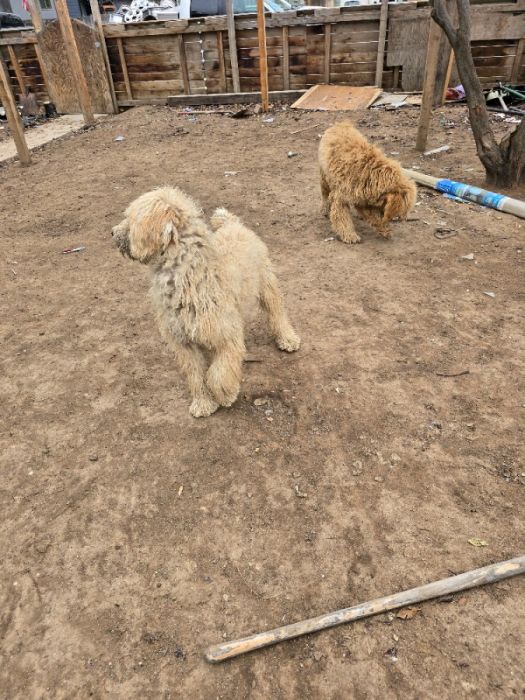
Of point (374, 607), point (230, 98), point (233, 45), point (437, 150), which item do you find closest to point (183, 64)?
point (233, 45)

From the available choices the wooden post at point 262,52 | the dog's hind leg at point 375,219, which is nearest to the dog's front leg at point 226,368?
the dog's hind leg at point 375,219

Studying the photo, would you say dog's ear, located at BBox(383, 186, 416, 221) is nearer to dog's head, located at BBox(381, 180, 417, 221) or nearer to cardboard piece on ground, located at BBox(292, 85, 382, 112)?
dog's head, located at BBox(381, 180, 417, 221)

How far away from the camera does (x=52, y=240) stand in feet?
20.9

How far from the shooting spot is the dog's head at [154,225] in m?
2.62

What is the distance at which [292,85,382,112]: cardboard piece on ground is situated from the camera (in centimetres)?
1087

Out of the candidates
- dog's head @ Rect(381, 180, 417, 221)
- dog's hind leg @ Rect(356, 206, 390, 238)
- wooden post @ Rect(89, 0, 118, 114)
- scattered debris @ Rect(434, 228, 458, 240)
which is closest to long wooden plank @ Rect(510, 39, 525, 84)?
scattered debris @ Rect(434, 228, 458, 240)

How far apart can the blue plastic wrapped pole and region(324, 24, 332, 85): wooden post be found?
6.89 m

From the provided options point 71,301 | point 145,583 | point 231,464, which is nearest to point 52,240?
point 71,301

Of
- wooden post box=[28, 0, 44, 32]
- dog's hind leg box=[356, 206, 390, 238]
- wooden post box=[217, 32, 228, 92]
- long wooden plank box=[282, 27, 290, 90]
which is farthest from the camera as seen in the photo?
wooden post box=[28, 0, 44, 32]

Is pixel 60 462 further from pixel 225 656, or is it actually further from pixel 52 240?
pixel 52 240

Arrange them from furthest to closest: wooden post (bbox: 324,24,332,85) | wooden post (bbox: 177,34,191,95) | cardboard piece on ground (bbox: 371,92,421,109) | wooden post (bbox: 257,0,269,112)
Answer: wooden post (bbox: 177,34,191,95) → wooden post (bbox: 324,24,332,85) → cardboard piece on ground (bbox: 371,92,421,109) → wooden post (bbox: 257,0,269,112)

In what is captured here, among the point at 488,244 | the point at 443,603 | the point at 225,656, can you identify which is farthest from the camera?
the point at 488,244

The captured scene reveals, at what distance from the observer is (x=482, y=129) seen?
6.38 meters

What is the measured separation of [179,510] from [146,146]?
9.22 metres
